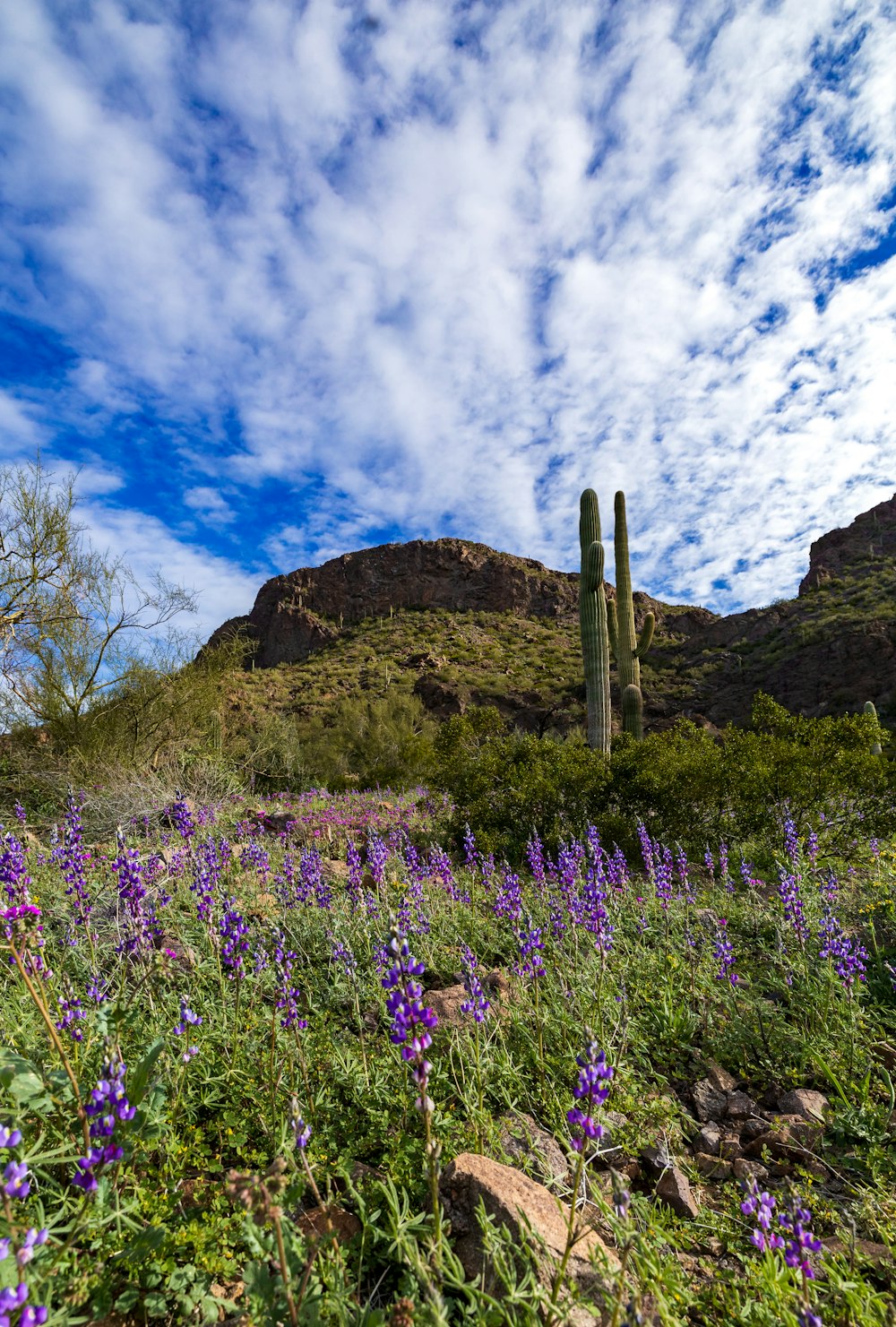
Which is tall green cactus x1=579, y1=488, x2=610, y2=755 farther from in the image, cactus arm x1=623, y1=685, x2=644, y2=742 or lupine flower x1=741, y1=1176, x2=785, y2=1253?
lupine flower x1=741, y1=1176, x2=785, y2=1253

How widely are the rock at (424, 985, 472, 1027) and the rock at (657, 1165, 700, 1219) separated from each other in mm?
991

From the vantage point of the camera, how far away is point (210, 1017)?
3.10m

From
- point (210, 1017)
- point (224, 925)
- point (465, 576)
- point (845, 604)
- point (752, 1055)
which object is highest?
point (465, 576)

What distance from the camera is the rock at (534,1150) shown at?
7.50ft

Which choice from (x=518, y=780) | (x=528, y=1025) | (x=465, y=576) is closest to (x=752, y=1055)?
(x=528, y=1025)

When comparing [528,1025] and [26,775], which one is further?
[26,775]

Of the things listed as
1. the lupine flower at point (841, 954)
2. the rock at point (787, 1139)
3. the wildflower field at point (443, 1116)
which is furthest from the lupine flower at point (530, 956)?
the lupine flower at point (841, 954)

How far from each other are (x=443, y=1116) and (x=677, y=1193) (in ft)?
3.10

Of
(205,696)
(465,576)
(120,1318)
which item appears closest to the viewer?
(120,1318)

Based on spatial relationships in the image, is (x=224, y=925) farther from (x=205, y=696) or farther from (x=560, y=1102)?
(x=205, y=696)

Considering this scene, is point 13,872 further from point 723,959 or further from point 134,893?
point 723,959

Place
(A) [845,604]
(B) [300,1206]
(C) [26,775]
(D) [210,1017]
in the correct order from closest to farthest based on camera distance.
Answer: (B) [300,1206], (D) [210,1017], (C) [26,775], (A) [845,604]

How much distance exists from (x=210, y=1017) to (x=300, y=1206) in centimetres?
119

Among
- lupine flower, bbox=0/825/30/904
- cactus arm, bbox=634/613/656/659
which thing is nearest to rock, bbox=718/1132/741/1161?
lupine flower, bbox=0/825/30/904
